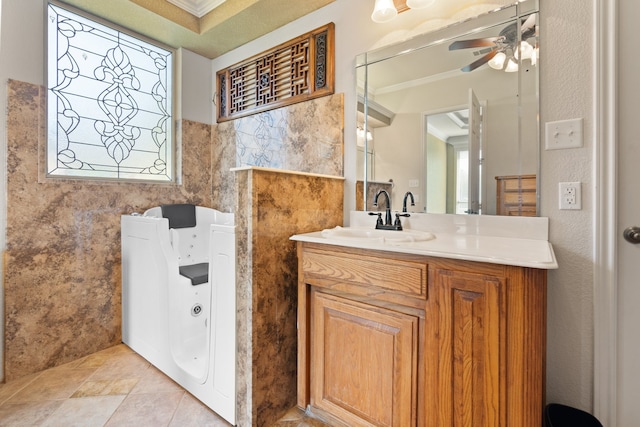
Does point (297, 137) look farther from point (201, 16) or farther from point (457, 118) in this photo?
point (201, 16)

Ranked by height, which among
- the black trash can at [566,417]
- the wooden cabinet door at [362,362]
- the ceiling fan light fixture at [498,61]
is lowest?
the black trash can at [566,417]

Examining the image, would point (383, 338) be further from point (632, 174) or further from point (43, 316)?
point (43, 316)

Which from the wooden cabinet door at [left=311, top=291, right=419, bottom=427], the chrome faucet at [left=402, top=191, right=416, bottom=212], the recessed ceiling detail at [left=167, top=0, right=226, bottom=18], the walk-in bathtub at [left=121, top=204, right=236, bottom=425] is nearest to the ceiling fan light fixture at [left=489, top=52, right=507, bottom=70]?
the chrome faucet at [left=402, top=191, right=416, bottom=212]

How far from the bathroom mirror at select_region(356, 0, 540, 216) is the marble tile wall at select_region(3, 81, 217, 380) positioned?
74.4 inches

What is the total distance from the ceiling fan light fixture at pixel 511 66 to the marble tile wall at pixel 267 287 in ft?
3.65

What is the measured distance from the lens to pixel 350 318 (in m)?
1.34

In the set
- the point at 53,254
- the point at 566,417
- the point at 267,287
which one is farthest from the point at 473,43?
the point at 53,254

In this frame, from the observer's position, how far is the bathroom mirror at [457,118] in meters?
1.42

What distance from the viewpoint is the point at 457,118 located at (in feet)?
5.25

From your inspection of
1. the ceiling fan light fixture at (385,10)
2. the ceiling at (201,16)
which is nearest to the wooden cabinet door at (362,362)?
the ceiling fan light fixture at (385,10)

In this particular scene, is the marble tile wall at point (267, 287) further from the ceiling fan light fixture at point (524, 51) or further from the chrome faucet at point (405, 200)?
the ceiling fan light fixture at point (524, 51)

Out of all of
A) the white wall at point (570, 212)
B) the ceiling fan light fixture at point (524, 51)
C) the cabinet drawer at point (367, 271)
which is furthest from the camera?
the ceiling fan light fixture at point (524, 51)

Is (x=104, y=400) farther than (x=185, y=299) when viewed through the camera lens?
No

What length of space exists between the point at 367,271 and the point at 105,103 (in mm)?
2336
